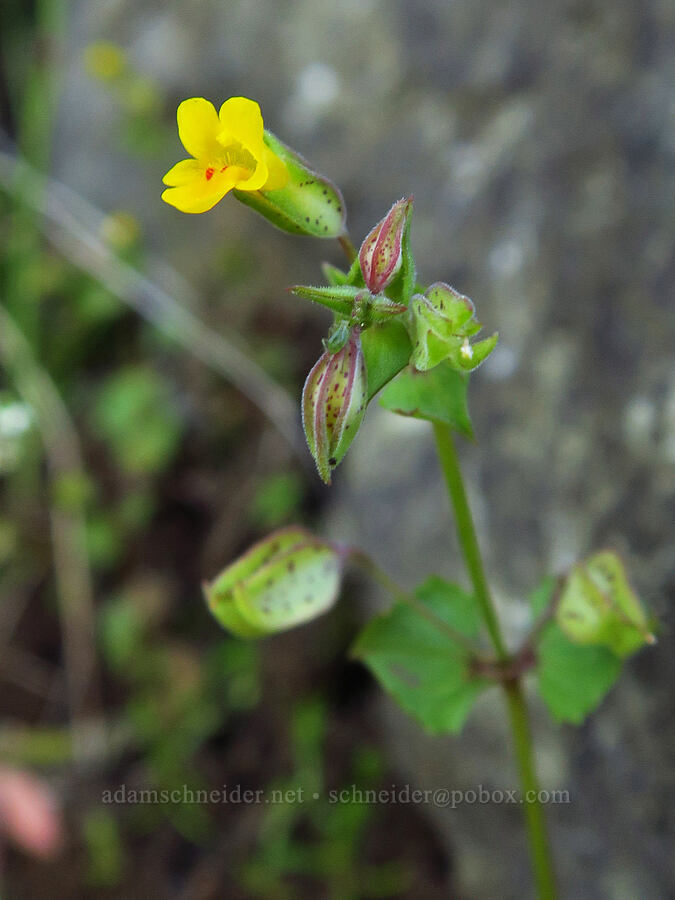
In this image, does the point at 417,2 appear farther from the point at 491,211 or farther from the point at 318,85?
the point at 491,211

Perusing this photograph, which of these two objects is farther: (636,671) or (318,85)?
(318,85)

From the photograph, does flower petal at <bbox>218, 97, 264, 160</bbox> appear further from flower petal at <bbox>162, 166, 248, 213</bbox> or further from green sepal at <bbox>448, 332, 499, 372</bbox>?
green sepal at <bbox>448, 332, 499, 372</bbox>

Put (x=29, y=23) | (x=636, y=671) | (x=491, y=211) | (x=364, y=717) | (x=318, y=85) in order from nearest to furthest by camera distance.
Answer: (x=636, y=671), (x=491, y=211), (x=364, y=717), (x=318, y=85), (x=29, y=23)

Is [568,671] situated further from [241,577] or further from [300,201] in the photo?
[300,201]

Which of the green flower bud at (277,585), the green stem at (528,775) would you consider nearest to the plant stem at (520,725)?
the green stem at (528,775)

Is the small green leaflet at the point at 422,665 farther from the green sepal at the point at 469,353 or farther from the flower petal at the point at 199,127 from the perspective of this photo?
the flower petal at the point at 199,127

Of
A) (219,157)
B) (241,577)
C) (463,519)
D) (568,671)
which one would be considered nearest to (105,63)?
(219,157)

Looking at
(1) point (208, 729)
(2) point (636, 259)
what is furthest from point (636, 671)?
(1) point (208, 729)

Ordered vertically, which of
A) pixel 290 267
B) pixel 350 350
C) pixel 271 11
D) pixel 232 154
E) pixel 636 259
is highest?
pixel 271 11
